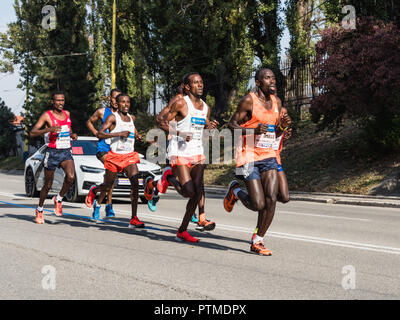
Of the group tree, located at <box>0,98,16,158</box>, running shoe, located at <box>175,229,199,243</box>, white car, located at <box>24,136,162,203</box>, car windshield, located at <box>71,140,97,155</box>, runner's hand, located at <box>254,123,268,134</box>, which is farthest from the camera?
tree, located at <box>0,98,16,158</box>

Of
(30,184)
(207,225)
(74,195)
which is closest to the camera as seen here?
(207,225)

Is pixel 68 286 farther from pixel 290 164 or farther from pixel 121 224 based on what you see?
pixel 290 164

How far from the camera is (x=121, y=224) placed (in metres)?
9.48

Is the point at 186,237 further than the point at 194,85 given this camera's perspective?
Yes

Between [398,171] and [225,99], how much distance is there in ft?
38.8

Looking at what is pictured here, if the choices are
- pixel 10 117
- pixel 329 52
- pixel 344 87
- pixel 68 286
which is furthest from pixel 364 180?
pixel 10 117

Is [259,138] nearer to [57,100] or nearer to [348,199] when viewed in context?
[57,100]

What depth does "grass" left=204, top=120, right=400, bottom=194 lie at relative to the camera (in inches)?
685

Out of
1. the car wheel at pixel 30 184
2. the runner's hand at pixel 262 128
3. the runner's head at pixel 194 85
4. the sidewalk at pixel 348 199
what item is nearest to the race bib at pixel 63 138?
the runner's head at pixel 194 85

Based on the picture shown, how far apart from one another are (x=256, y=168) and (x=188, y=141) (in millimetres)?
1040

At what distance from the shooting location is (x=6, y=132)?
63969 mm

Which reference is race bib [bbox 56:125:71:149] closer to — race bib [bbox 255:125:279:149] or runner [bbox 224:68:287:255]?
runner [bbox 224:68:287:255]

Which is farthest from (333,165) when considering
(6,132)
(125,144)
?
(6,132)

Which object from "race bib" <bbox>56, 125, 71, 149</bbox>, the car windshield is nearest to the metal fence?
the car windshield
